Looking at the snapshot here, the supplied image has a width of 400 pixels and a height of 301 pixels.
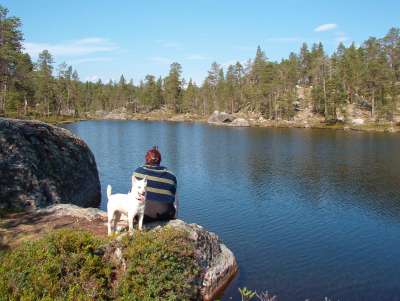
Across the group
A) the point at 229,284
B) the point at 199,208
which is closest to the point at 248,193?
the point at 199,208

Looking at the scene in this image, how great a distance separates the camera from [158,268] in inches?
445

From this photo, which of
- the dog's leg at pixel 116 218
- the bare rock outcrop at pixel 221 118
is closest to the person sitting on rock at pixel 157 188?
the dog's leg at pixel 116 218

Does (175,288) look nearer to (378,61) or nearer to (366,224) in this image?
(366,224)

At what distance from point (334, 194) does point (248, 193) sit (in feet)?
24.2

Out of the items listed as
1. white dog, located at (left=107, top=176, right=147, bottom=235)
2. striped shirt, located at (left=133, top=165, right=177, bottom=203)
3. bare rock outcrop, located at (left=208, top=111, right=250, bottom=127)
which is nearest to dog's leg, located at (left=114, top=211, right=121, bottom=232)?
white dog, located at (left=107, top=176, right=147, bottom=235)

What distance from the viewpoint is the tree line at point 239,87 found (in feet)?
288

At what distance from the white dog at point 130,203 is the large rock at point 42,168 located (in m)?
6.86

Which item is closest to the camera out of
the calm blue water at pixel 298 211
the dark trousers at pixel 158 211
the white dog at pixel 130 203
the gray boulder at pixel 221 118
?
the white dog at pixel 130 203

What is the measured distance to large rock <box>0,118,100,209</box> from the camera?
18.1m

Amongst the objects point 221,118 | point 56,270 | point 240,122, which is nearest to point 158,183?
point 56,270

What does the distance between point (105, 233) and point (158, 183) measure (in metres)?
2.54

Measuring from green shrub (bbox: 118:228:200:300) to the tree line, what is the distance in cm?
6726

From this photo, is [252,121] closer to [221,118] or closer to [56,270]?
[221,118]

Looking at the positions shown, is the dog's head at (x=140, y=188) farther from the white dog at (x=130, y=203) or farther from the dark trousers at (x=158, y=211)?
the dark trousers at (x=158, y=211)
